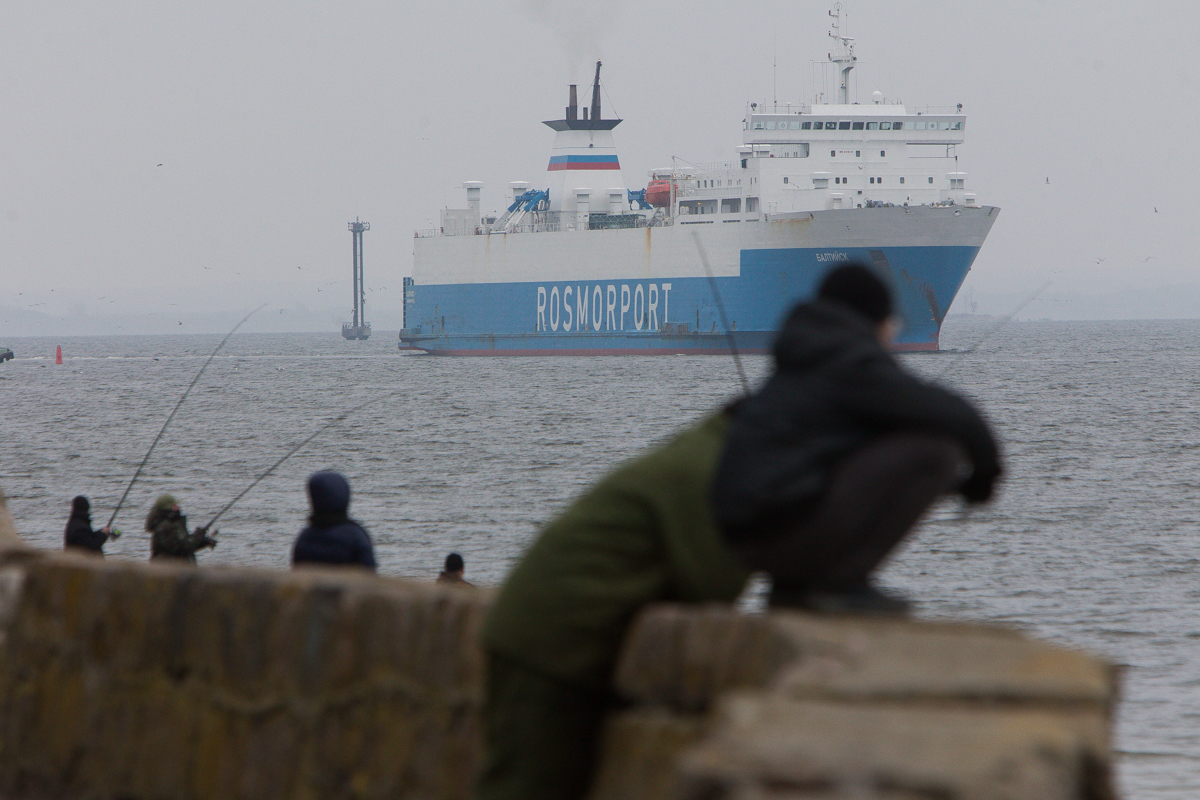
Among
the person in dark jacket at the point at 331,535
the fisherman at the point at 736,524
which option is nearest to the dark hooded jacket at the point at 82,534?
the person in dark jacket at the point at 331,535

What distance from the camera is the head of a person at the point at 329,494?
13.1 ft

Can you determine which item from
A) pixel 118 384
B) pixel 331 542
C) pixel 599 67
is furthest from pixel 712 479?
pixel 599 67

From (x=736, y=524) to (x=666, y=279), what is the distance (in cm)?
4625

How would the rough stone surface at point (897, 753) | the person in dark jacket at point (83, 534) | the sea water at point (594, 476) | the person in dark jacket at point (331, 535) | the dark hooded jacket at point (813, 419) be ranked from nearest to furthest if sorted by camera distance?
the rough stone surface at point (897, 753) → the dark hooded jacket at point (813, 419) → the person in dark jacket at point (331, 535) → the person in dark jacket at point (83, 534) → the sea water at point (594, 476)

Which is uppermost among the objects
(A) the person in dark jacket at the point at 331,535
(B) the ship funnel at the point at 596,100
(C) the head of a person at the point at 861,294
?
(B) the ship funnel at the point at 596,100

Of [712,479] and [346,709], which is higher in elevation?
[712,479]

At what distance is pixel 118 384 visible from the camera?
49469mm

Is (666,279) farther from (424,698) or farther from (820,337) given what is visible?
(820,337)

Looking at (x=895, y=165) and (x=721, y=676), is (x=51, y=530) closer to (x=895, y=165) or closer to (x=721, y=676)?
(x=721, y=676)

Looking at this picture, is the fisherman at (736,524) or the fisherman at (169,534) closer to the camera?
the fisherman at (736,524)

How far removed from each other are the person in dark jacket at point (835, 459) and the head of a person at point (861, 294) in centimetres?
6

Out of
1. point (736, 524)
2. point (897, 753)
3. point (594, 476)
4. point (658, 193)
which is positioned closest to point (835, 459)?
point (736, 524)

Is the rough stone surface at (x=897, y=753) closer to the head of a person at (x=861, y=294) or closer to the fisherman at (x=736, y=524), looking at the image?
the fisherman at (x=736, y=524)

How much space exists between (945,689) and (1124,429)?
28937 mm
